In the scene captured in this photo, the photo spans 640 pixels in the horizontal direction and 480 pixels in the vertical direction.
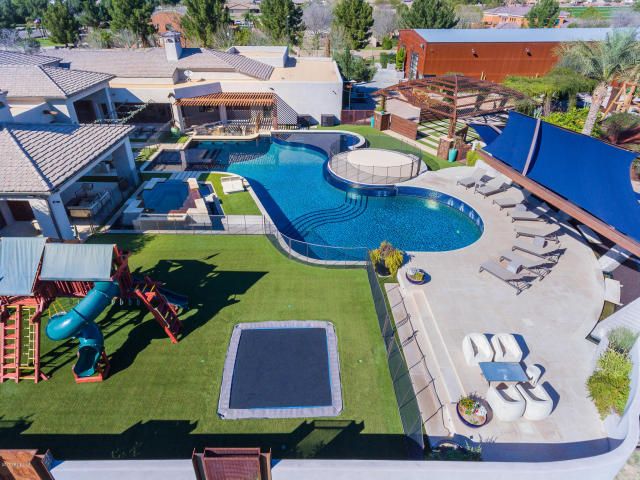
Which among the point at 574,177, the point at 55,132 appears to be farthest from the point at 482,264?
the point at 55,132

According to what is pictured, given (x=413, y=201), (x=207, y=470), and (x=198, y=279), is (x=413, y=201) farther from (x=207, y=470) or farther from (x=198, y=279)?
(x=207, y=470)

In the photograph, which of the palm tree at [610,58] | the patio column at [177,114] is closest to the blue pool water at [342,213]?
the patio column at [177,114]

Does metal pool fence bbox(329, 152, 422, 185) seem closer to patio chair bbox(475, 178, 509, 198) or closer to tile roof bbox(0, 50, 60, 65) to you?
patio chair bbox(475, 178, 509, 198)

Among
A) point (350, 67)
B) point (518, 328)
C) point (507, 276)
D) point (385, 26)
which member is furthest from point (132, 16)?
point (518, 328)

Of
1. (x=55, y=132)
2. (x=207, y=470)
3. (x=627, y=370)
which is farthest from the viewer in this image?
(x=55, y=132)

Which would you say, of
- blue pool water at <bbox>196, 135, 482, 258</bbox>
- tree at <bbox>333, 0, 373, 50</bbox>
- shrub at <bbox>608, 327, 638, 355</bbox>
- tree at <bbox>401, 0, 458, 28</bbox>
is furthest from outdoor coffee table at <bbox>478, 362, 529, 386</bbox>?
tree at <bbox>401, 0, 458, 28</bbox>

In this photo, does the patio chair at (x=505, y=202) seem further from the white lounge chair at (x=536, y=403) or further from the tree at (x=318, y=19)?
the tree at (x=318, y=19)
